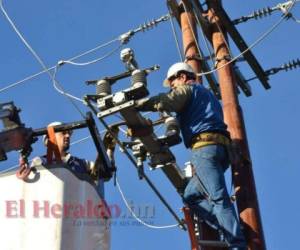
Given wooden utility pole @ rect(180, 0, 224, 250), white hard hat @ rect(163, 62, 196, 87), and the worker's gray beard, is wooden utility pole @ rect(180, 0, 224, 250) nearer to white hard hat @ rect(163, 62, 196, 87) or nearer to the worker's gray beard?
white hard hat @ rect(163, 62, 196, 87)

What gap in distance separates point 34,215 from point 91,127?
2.33ft

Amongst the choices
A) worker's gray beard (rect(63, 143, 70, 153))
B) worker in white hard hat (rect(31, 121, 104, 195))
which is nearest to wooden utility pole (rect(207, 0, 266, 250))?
worker in white hard hat (rect(31, 121, 104, 195))

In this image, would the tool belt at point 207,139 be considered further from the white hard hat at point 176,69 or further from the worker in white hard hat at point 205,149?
the white hard hat at point 176,69

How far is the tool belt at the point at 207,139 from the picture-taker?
571cm

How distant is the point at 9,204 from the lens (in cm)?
472

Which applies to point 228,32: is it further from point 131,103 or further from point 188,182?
point 131,103

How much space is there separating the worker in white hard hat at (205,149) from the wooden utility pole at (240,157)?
328 millimetres

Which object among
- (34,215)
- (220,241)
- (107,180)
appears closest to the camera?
(34,215)

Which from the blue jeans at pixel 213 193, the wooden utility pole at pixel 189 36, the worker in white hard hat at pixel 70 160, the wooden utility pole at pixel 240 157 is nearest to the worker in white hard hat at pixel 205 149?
the blue jeans at pixel 213 193

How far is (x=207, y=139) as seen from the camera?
5723 millimetres

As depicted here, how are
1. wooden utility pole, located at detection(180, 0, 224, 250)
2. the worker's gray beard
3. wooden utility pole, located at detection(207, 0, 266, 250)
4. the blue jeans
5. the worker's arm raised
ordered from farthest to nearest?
wooden utility pole, located at detection(180, 0, 224, 250), the worker's gray beard, wooden utility pole, located at detection(207, 0, 266, 250), the worker's arm raised, the blue jeans

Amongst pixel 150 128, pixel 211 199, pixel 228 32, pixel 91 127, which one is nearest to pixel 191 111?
pixel 150 128

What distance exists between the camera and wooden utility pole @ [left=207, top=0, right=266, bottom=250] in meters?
5.84

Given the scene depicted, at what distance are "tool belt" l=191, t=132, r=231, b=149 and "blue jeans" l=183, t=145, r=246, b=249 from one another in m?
0.03
